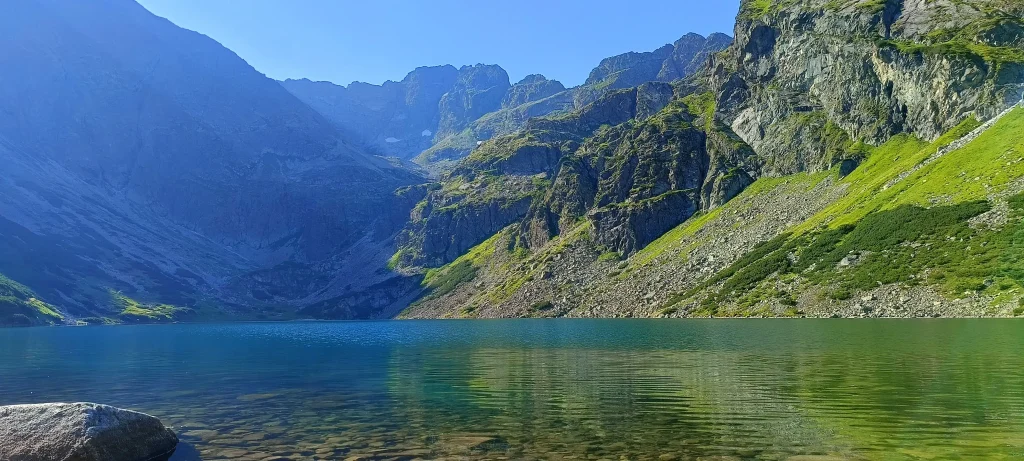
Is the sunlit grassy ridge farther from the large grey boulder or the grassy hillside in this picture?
the large grey boulder

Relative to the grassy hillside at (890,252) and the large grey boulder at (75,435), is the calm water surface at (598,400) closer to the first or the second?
the large grey boulder at (75,435)

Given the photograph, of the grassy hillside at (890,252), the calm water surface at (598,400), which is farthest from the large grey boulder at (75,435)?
the grassy hillside at (890,252)

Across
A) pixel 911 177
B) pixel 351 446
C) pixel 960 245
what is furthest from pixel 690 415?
pixel 911 177

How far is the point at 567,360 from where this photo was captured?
58.5m

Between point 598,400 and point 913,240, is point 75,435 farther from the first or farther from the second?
point 913,240

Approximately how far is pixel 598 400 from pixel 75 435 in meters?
23.4

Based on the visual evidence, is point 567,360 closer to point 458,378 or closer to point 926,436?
point 458,378

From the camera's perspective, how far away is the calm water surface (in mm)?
23375

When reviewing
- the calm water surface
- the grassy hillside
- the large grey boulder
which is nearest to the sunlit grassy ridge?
the grassy hillside

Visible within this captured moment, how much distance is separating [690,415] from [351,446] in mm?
15096

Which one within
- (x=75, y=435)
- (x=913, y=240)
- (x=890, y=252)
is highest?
(x=913, y=240)

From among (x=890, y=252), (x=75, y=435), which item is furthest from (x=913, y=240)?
(x=75, y=435)

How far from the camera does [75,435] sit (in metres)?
22.2

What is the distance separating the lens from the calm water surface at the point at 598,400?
2338 cm
